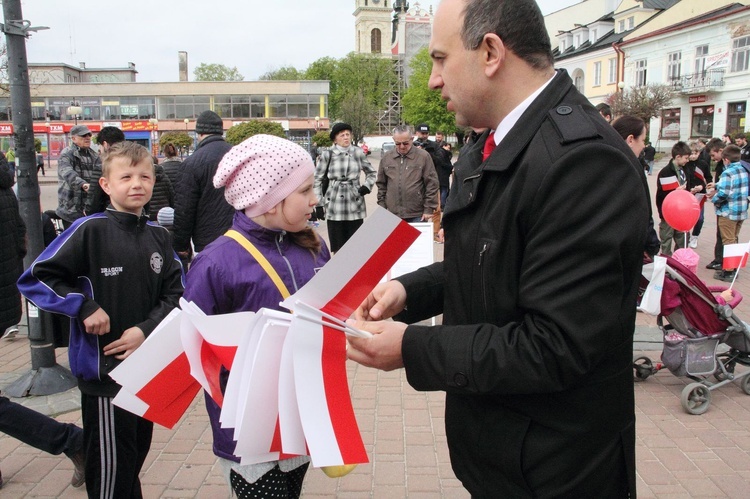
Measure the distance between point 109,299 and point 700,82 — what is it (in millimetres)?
45149

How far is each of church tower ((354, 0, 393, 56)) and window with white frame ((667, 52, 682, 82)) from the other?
236 feet

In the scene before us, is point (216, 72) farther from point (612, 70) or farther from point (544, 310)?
point (544, 310)

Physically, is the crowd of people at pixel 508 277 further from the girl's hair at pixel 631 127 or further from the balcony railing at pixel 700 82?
the balcony railing at pixel 700 82

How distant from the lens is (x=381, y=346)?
1513mm

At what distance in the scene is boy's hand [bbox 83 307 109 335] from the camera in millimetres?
2746

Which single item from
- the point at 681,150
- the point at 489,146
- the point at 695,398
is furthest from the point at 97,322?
the point at 681,150

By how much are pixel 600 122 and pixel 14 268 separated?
3803 mm

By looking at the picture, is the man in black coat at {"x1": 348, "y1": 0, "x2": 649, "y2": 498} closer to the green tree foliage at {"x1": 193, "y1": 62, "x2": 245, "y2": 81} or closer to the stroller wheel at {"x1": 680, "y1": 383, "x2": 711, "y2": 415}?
the stroller wheel at {"x1": 680, "y1": 383, "x2": 711, "y2": 415}

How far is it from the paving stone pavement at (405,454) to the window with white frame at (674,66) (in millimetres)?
44137

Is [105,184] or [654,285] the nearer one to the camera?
[105,184]

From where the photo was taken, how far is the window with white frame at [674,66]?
43.1m

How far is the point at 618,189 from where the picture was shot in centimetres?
134

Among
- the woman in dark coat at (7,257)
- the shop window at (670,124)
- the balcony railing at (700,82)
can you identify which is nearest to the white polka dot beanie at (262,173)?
the woman in dark coat at (7,257)

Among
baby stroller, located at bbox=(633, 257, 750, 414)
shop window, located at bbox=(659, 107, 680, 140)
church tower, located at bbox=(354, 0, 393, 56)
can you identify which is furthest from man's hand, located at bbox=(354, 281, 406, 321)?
church tower, located at bbox=(354, 0, 393, 56)
